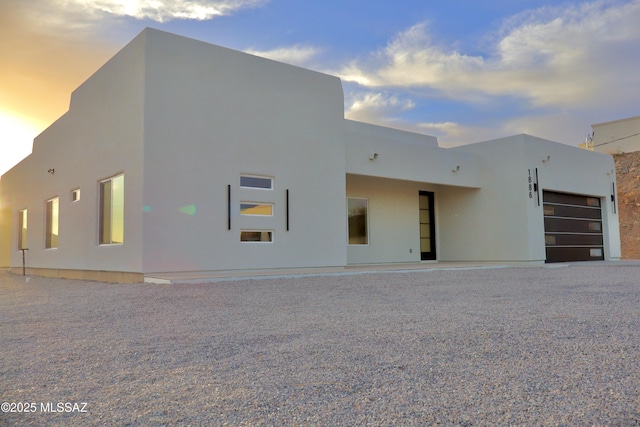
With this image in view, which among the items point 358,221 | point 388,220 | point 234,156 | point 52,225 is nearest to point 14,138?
point 52,225

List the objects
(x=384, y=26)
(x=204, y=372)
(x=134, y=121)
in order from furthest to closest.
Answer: (x=384, y=26) → (x=134, y=121) → (x=204, y=372)

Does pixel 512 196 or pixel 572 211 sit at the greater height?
pixel 512 196

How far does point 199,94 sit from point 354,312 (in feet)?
18.3

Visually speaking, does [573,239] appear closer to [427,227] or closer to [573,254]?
[573,254]

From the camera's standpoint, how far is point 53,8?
8781 mm

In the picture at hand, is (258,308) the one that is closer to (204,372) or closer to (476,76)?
(204,372)

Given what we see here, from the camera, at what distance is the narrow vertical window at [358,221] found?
42.1 feet

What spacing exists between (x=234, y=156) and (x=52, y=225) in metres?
6.78

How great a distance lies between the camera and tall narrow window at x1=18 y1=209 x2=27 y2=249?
15.4 metres

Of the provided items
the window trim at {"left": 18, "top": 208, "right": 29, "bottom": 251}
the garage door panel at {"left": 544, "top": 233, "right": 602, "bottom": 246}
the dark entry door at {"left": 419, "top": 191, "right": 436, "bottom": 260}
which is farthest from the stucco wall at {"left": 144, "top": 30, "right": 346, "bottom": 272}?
the window trim at {"left": 18, "top": 208, "right": 29, "bottom": 251}

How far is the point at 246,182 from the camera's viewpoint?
911 cm

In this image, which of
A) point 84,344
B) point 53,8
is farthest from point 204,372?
point 53,8

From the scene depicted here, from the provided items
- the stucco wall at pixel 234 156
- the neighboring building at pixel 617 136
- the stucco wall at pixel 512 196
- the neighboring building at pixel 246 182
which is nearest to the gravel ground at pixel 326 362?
the stucco wall at pixel 234 156

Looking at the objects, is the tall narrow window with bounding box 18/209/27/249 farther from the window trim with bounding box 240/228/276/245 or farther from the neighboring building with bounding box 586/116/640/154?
the neighboring building with bounding box 586/116/640/154
